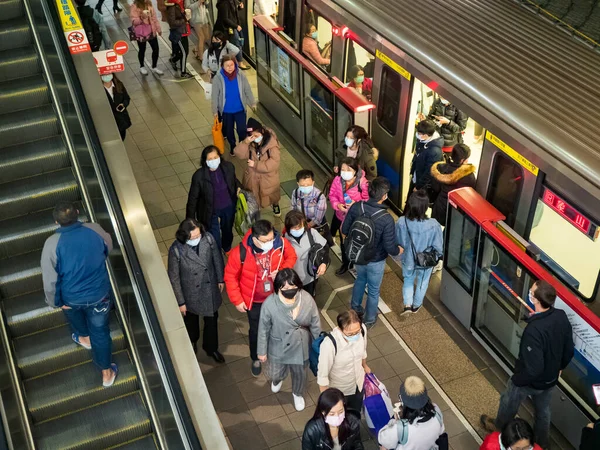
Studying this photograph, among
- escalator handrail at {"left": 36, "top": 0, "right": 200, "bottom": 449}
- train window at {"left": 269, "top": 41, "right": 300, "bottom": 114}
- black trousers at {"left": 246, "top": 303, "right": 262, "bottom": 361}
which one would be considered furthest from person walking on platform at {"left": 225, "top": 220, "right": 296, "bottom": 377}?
train window at {"left": 269, "top": 41, "right": 300, "bottom": 114}

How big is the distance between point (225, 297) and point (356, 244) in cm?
195

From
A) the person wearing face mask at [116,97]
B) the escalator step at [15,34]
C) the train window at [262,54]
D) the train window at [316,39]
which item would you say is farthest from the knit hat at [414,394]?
the train window at [262,54]

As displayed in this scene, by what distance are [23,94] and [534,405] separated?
229 inches

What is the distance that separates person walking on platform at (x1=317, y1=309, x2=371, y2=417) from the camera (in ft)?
19.6

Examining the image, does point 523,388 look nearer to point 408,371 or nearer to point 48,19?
point 408,371

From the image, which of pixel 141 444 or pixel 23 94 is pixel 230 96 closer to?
pixel 23 94

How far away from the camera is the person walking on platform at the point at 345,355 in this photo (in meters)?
5.99

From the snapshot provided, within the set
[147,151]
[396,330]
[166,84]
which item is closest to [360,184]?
[396,330]

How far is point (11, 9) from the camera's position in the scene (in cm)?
891

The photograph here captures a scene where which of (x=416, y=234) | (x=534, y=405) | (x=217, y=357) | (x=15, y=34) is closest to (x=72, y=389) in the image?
(x=217, y=357)

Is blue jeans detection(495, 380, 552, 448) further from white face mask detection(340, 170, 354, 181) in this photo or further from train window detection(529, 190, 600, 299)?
white face mask detection(340, 170, 354, 181)

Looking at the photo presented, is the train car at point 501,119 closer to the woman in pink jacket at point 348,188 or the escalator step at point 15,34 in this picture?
the woman in pink jacket at point 348,188

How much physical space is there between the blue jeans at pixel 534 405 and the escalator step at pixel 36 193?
434 centimetres

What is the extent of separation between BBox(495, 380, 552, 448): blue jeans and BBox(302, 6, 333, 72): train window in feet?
18.0
